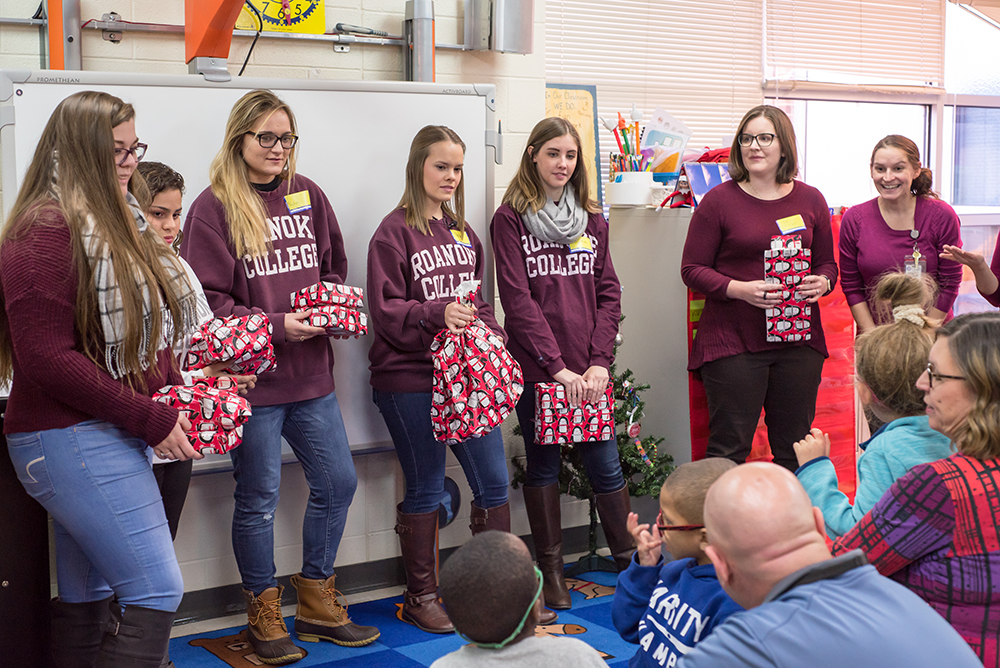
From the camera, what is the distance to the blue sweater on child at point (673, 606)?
1.50 metres

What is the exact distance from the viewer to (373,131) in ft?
10.6

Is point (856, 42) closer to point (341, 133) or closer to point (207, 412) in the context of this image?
point (341, 133)

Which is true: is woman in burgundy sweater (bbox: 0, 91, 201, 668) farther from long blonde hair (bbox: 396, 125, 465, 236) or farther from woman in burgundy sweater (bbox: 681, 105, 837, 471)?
woman in burgundy sweater (bbox: 681, 105, 837, 471)

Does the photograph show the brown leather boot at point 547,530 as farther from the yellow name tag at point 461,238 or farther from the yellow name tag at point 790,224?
the yellow name tag at point 790,224

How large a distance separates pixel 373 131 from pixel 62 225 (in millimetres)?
1544

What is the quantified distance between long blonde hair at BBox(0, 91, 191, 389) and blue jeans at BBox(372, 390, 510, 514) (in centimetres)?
121

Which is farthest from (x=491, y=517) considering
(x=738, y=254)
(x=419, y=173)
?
(x=738, y=254)

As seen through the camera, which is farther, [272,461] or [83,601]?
[272,461]

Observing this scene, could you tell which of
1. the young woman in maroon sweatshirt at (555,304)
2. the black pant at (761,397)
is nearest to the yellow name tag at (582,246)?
the young woman in maroon sweatshirt at (555,304)

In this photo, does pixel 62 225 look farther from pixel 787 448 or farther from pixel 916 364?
pixel 787 448

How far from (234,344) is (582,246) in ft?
4.21

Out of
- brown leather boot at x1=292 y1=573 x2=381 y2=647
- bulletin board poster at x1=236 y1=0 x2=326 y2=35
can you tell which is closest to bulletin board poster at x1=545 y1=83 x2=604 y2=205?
bulletin board poster at x1=236 y1=0 x2=326 y2=35

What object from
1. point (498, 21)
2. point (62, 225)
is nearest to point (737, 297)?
point (498, 21)

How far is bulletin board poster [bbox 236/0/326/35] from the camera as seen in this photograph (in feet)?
10.4
